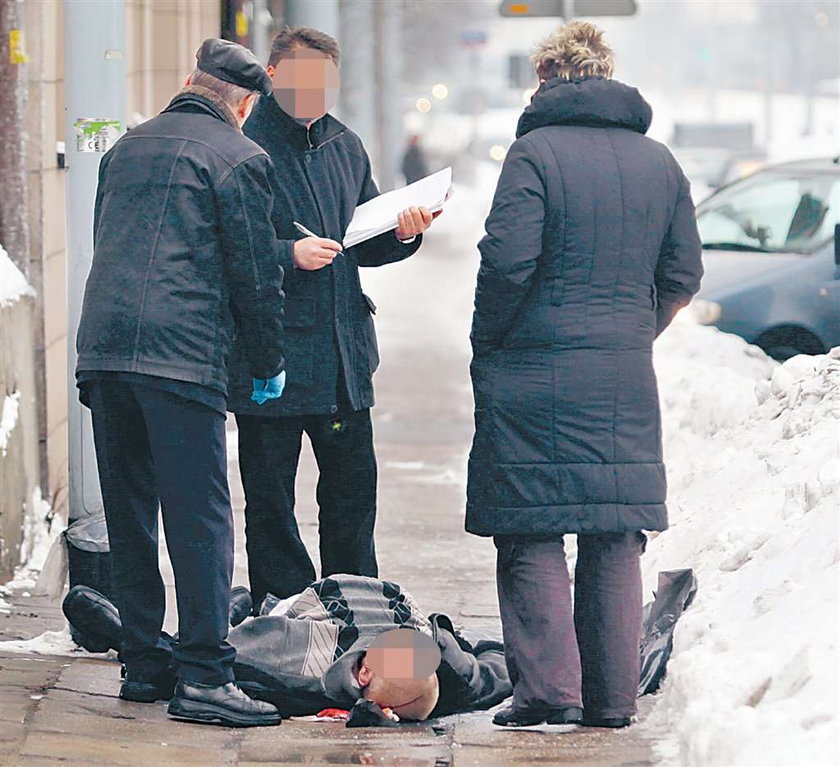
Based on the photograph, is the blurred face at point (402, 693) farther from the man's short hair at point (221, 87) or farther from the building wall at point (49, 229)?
the building wall at point (49, 229)

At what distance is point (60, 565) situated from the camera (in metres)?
6.33

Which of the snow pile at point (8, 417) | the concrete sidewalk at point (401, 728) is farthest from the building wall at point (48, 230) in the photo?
the concrete sidewalk at point (401, 728)

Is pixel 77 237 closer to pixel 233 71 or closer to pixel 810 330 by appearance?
pixel 233 71

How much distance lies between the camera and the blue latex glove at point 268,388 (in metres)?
4.83

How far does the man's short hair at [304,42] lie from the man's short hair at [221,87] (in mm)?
599

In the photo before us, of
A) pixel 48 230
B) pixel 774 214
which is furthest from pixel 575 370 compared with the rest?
pixel 774 214

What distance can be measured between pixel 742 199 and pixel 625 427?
8.26m

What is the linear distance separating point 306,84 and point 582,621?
182cm

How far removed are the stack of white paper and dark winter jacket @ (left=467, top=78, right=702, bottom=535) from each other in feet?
1.79

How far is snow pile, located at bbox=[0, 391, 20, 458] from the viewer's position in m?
6.39

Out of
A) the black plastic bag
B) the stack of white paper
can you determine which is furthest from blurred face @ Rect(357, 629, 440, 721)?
the stack of white paper

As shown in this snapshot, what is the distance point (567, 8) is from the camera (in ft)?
39.8

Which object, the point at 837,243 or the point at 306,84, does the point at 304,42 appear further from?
the point at 837,243

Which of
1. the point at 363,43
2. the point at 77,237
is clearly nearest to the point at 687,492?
the point at 77,237
